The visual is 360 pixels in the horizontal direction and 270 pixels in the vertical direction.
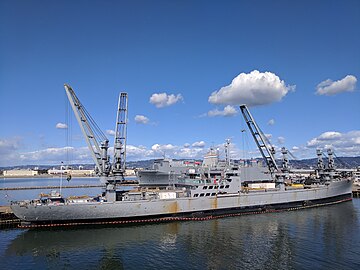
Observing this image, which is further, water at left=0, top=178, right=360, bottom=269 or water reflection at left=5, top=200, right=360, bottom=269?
water reflection at left=5, top=200, right=360, bottom=269

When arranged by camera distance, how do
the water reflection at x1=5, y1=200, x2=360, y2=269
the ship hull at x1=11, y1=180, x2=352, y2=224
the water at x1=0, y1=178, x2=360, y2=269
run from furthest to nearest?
1. the ship hull at x1=11, y1=180, x2=352, y2=224
2. the water reflection at x1=5, y1=200, x2=360, y2=269
3. the water at x1=0, y1=178, x2=360, y2=269

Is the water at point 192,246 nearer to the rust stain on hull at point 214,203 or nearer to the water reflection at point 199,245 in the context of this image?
the water reflection at point 199,245

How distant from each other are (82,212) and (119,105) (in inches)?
792

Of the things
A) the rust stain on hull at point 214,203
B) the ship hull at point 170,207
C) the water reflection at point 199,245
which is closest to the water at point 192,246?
the water reflection at point 199,245

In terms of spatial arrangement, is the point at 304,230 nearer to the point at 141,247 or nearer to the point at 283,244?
the point at 283,244

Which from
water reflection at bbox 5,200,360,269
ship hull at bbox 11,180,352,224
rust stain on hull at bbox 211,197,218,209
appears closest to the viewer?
water reflection at bbox 5,200,360,269

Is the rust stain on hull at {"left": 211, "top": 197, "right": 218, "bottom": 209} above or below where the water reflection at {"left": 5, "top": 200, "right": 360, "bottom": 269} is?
above

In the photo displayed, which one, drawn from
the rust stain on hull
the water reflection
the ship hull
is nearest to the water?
the water reflection

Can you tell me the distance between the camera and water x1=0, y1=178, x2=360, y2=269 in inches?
1019

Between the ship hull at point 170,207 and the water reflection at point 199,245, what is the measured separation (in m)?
2.09

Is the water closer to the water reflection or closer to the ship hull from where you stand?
the water reflection

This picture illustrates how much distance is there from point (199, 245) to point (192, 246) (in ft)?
2.91

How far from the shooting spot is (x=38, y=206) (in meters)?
37.3

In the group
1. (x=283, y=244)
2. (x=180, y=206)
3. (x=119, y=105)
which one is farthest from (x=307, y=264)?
(x=119, y=105)
